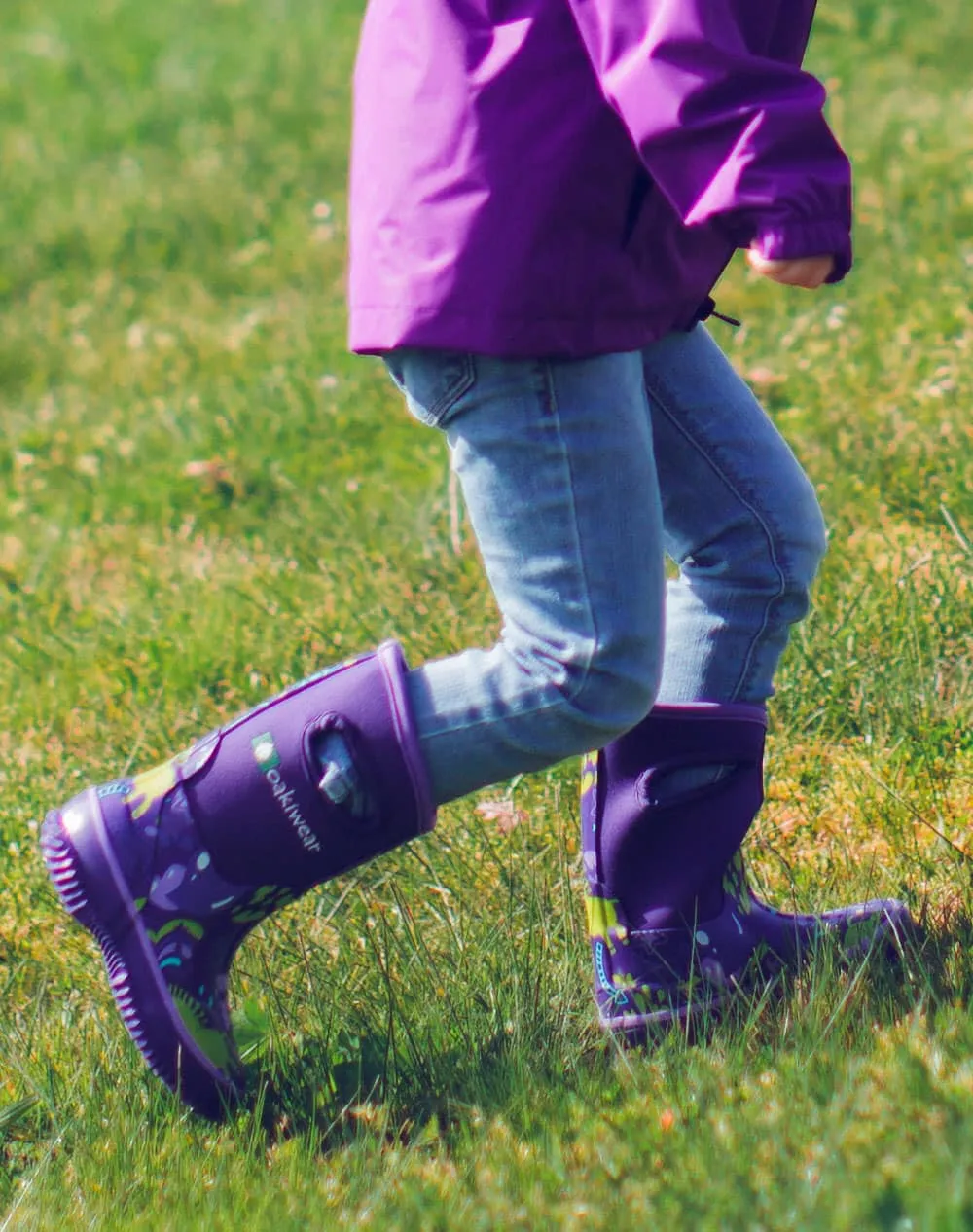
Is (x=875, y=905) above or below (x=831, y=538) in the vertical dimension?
above

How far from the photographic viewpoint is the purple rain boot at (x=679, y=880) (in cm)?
249

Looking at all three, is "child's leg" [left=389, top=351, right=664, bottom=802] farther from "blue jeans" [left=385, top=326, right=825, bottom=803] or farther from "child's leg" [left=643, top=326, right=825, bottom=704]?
"child's leg" [left=643, top=326, right=825, bottom=704]

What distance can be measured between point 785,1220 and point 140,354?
188 inches

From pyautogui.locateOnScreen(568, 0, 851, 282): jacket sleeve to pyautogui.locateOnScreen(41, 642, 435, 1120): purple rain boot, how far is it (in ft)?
→ 2.62

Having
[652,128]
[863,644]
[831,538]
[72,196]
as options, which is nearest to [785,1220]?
[652,128]

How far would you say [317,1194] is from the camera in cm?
214

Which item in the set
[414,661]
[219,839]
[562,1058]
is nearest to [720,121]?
[219,839]

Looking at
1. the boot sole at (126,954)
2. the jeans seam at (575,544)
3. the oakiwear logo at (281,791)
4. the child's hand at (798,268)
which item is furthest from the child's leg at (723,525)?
the boot sole at (126,954)

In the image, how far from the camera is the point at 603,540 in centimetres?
219

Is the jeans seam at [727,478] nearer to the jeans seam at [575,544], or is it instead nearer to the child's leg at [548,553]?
the child's leg at [548,553]

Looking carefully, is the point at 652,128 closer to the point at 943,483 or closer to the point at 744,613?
the point at 744,613

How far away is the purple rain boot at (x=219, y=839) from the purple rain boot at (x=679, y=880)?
1.07 ft

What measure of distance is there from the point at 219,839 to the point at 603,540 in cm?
67

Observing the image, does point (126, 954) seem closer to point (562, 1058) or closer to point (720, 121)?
point (562, 1058)
